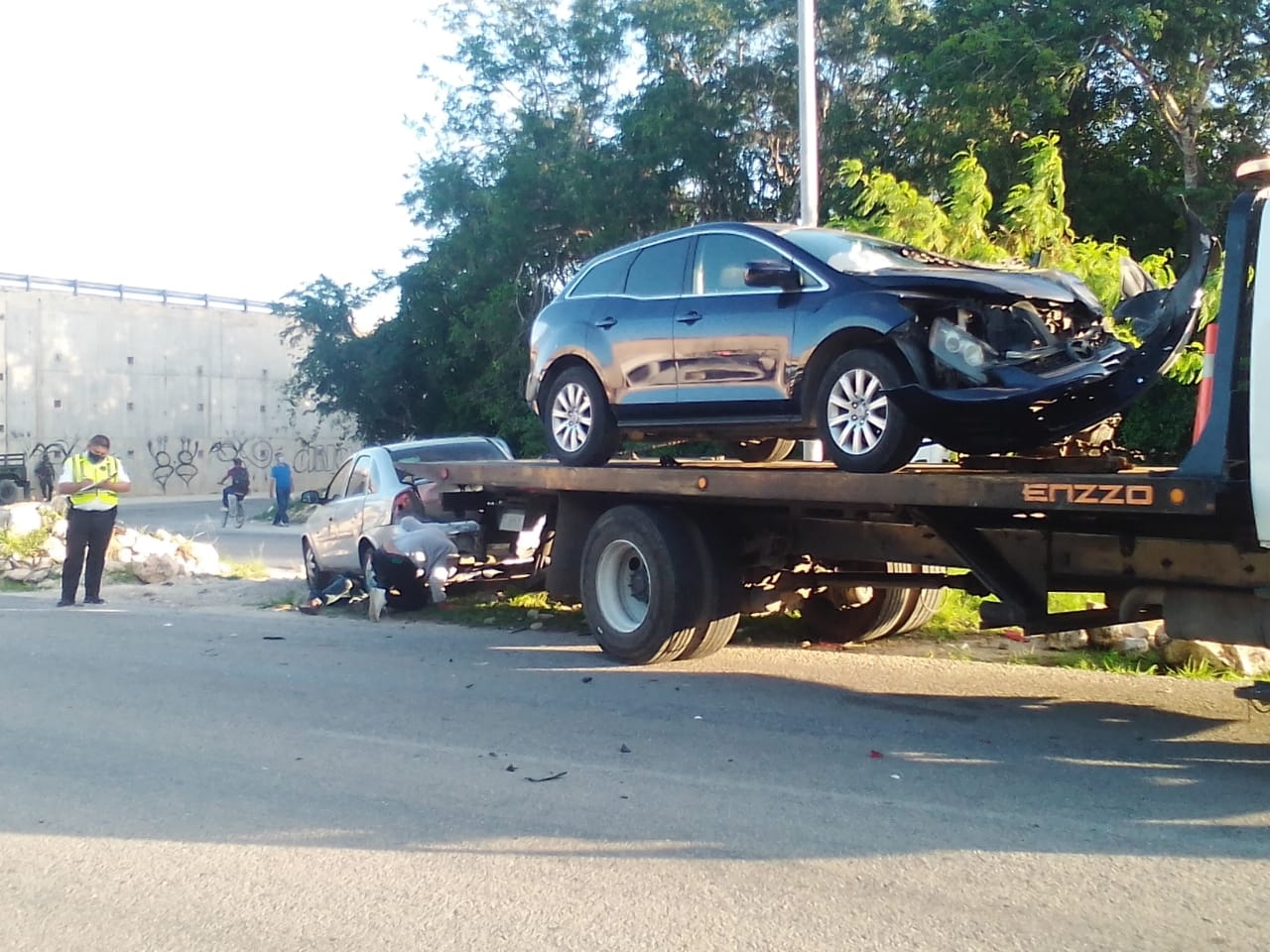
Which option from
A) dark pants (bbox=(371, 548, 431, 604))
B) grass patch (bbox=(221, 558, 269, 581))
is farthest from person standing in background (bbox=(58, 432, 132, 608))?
grass patch (bbox=(221, 558, 269, 581))

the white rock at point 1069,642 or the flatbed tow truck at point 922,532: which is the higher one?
the flatbed tow truck at point 922,532

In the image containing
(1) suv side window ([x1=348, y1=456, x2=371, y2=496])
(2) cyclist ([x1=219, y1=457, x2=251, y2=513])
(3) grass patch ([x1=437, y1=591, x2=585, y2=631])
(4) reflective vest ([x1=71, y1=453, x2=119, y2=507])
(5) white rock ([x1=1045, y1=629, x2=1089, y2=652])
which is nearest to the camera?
(5) white rock ([x1=1045, y1=629, x2=1089, y2=652])

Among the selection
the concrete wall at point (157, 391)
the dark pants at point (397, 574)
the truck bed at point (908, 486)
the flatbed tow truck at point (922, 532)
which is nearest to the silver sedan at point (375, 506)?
the dark pants at point (397, 574)

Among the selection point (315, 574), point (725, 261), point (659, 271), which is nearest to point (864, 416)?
point (725, 261)

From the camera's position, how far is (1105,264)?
1365cm

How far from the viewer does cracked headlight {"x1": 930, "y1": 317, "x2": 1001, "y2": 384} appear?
730 centimetres

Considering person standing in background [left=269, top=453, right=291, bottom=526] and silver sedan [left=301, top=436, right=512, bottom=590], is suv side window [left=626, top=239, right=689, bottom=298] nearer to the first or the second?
silver sedan [left=301, top=436, right=512, bottom=590]

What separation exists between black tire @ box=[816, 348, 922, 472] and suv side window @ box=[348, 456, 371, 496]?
6603 mm

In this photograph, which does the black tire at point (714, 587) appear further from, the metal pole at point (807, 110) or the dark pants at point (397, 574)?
the metal pole at point (807, 110)

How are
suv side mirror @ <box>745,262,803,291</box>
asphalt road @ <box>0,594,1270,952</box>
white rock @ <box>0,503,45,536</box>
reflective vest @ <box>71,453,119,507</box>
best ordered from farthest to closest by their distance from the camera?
white rock @ <box>0,503,45,536</box> → reflective vest @ <box>71,453,119,507</box> → suv side mirror @ <box>745,262,803,291</box> → asphalt road @ <box>0,594,1270,952</box>

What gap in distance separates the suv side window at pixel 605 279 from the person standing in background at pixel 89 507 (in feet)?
19.9

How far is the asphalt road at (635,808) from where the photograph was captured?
4578 millimetres

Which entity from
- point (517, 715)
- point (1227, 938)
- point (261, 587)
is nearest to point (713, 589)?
point (517, 715)

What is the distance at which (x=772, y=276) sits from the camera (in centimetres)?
823
